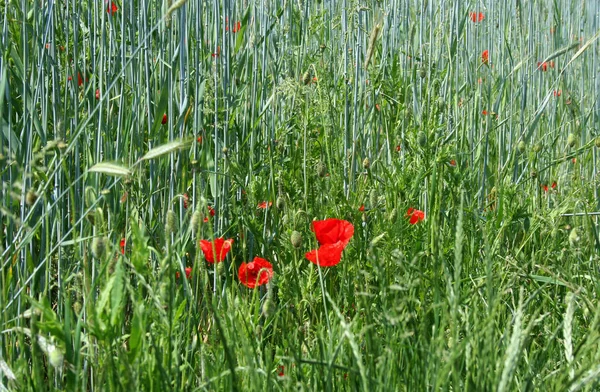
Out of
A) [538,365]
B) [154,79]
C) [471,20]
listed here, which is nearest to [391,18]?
[471,20]

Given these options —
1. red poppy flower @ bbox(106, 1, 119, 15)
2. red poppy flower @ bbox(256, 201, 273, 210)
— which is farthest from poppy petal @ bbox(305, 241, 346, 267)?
red poppy flower @ bbox(106, 1, 119, 15)

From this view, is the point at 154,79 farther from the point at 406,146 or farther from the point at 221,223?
the point at 406,146

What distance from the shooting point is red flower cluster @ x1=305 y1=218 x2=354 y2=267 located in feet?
4.02

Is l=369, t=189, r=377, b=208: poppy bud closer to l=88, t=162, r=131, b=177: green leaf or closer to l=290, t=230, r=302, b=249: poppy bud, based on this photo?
l=290, t=230, r=302, b=249: poppy bud

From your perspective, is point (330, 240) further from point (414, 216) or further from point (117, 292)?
point (117, 292)

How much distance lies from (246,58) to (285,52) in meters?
0.10

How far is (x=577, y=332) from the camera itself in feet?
4.37

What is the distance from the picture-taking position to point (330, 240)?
127cm

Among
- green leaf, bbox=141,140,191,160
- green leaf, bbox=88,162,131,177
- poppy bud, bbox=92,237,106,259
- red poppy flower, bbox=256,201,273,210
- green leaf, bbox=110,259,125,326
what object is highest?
green leaf, bbox=141,140,191,160

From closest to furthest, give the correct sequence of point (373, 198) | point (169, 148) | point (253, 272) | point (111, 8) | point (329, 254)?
point (169, 148) → point (329, 254) → point (253, 272) → point (373, 198) → point (111, 8)

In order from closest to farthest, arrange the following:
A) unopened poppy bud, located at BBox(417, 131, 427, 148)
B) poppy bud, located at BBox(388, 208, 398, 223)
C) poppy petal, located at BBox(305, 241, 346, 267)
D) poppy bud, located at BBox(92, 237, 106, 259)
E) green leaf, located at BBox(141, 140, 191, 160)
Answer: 1. green leaf, located at BBox(141, 140, 191, 160)
2. poppy bud, located at BBox(92, 237, 106, 259)
3. poppy petal, located at BBox(305, 241, 346, 267)
4. poppy bud, located at BBox(388, 208, 398, 223)
5. unopened poppy bud, located at BBox(417, 131, 427, 148)

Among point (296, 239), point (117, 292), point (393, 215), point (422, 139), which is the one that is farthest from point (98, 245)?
point (422, 139)

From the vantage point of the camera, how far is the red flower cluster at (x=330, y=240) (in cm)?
122

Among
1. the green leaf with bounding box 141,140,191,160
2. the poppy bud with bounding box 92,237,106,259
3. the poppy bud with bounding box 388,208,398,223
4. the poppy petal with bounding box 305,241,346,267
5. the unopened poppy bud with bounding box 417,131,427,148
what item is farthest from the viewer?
the unopened poppy bud with bounding box 417,131,427,148
